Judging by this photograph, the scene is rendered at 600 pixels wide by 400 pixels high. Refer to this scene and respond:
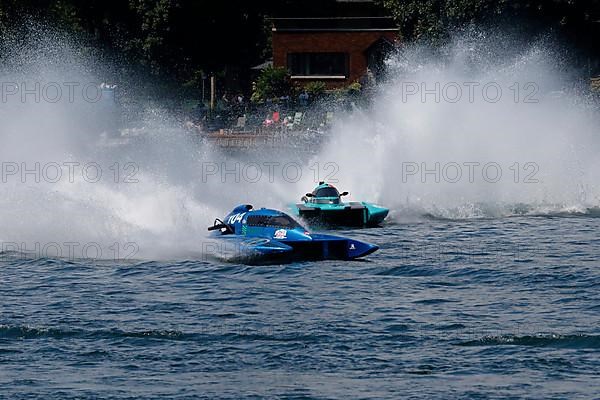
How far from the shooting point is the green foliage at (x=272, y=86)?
56094 mm

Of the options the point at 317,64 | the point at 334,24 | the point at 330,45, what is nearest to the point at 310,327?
the point at 330,45

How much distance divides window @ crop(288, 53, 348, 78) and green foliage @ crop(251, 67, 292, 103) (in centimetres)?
620

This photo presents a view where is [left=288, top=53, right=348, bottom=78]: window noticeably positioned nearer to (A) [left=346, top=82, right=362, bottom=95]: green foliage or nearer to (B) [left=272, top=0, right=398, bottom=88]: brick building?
(B) [left=272, top=0, right=398, bottom=88]: brick building

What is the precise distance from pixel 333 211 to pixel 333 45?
108 ft

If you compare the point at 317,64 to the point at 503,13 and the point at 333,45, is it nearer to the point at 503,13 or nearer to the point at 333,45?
the point at 333,45

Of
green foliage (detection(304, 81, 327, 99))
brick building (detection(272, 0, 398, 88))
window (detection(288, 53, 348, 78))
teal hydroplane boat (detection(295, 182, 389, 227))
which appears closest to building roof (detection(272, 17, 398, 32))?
brick building (detection(272, 0, 398, 88))

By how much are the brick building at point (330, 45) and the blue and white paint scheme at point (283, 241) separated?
37.3m

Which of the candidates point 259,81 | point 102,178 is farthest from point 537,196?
point 259,81

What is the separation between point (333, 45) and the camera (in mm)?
62688

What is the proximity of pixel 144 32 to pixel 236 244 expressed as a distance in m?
35.5

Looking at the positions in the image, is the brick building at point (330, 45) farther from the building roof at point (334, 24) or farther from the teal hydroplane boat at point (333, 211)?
the teal hydroplane boat at point (333, 211)

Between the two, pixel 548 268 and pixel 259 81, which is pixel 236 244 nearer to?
pixel 548 268

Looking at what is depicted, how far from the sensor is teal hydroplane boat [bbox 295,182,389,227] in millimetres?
30562

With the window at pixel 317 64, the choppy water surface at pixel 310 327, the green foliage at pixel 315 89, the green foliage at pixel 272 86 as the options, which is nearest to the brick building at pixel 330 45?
the window at pixel 317 64
